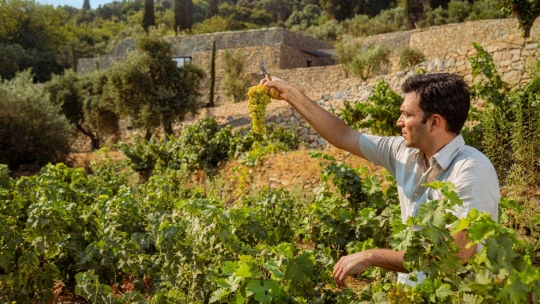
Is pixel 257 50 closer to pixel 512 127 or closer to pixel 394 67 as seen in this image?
pixel 394 67

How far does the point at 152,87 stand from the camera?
17984 mm

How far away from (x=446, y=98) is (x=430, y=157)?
25cm

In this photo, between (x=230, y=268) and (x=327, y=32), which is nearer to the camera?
(x=230, y=268)

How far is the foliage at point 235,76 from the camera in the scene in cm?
2359

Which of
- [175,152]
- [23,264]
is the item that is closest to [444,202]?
[23,264]

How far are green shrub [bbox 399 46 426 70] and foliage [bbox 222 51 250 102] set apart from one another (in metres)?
6.64

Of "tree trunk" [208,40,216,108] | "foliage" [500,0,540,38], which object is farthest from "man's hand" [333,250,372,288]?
"tree trunk" [208,40,216,108]

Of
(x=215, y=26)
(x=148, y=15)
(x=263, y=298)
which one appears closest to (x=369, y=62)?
(x=215, y=26)

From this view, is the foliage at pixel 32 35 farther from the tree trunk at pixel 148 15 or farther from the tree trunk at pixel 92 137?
the tree trunk at pixel 92 137

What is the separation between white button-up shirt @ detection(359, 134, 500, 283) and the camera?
194 cm

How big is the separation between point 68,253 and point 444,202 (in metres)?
2.92

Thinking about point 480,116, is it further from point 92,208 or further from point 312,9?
point 312,9

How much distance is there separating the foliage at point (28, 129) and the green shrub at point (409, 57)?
39.4 ft

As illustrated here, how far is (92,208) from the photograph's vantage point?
4133 mm
